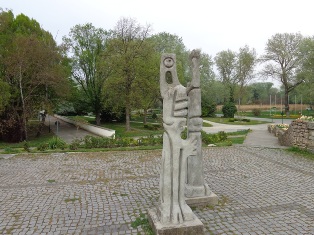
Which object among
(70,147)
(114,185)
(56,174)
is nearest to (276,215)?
(114,185)

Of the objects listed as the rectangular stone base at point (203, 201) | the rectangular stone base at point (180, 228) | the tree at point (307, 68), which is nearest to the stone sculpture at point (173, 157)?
the rectangular stone base at point (180, 228)

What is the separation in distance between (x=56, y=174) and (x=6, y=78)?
16013mm

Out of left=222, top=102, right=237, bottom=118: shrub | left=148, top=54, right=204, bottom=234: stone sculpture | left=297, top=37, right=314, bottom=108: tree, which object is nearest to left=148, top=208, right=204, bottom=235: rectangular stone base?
left=148, top=54, right=204, bottom=234: stone sculpture

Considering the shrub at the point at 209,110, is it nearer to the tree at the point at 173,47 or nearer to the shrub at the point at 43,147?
the tree at the point at 173,47

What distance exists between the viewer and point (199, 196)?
6160 mm

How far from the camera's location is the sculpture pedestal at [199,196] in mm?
6039

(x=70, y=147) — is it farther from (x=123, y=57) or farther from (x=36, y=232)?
(x=123, y=57)

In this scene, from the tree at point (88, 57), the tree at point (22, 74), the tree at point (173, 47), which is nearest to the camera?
the tree at point (22, 74)

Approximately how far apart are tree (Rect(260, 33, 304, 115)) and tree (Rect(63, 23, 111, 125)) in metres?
25.7

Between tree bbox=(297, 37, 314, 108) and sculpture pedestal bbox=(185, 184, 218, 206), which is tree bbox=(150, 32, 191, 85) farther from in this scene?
sculpture pedestal bbox=(185, 184, 218, 206)

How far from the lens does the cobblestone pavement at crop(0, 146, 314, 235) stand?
5.22m

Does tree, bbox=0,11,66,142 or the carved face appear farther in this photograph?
tree, bbox=0,11,66,142

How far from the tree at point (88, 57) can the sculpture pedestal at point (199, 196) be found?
26.6m

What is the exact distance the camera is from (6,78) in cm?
2164
